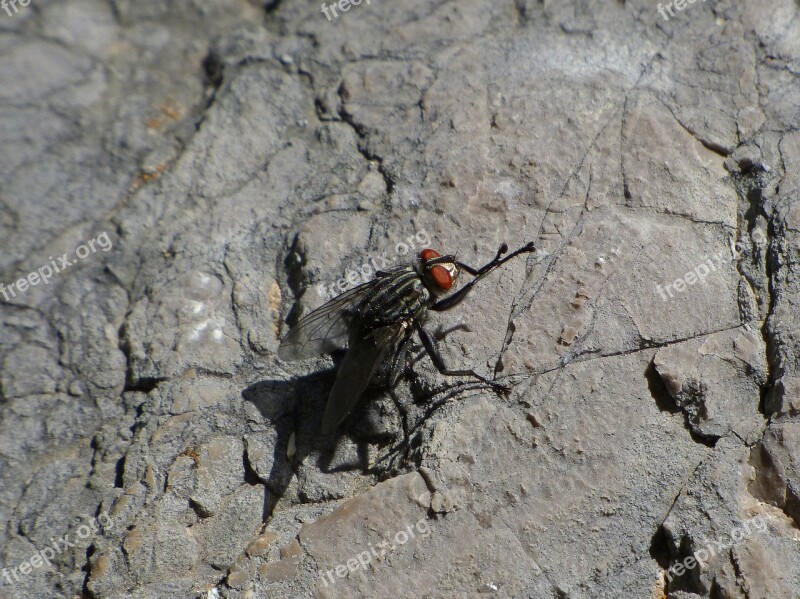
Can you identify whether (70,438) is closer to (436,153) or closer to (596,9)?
(436,153)

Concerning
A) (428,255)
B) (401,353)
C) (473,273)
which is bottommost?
(401,353)

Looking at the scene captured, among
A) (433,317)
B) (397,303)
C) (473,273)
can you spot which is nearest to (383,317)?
(397,303)

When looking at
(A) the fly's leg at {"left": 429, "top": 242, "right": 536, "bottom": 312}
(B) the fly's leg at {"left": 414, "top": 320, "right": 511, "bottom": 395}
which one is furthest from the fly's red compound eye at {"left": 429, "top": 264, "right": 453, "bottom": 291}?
(B) the fly's leg at {"left": 414, "top": 320, "right": 511, "bottom": 395}

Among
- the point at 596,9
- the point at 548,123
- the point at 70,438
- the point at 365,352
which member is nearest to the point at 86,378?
the point at 70,438

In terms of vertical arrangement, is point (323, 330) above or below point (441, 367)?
above

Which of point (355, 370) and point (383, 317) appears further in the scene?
point (383, 317)

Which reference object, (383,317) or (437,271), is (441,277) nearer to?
(437,271)
